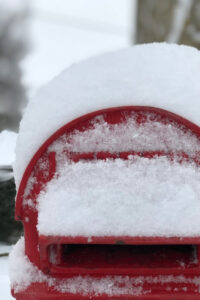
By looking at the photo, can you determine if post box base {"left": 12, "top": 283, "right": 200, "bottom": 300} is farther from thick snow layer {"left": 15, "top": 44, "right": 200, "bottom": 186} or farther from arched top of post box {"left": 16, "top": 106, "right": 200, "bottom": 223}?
thick snow layer {"left": 15, "top": 44, "right": 200, "bottom": 186}

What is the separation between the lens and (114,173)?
1.22 meters

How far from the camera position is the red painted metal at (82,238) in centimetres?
118

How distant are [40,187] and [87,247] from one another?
334 mm

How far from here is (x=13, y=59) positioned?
12336 millimetres

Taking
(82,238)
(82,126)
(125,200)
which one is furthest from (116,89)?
(82,238)

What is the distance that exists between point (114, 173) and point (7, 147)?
1344 mm

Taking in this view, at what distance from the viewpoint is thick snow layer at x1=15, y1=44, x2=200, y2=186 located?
1.23 metres

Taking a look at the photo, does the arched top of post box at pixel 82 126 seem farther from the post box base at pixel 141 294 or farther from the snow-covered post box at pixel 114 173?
the post box base at pixel 141 294

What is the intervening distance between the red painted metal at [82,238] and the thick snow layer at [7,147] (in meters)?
1.05

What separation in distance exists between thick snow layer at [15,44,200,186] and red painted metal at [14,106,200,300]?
33 millimetres

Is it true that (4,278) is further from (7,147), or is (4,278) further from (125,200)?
(125,200)

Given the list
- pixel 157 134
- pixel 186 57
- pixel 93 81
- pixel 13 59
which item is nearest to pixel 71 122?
pixel 93 81

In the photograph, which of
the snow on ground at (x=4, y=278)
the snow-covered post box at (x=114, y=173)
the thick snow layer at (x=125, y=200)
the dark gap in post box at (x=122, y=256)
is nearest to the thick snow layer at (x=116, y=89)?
the snow-covered post box at (x=114, y=173)

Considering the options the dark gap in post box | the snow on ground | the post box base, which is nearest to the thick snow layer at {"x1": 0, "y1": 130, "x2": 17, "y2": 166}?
the snow on ground
